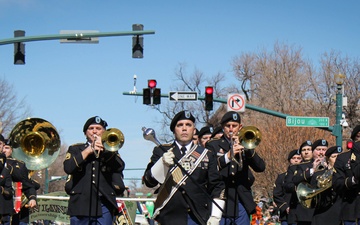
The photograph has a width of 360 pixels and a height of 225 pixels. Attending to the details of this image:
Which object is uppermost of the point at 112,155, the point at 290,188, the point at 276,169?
the point at 112,155

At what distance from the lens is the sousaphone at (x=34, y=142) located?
13125 mm

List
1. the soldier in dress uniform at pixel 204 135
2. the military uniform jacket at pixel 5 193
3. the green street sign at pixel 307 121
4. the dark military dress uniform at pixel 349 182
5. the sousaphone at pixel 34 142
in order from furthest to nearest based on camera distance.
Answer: the green street sign at pixel 307 121, the soldier in dress uniform at pixel 204 135, the military uniform jacket at pixel 5 193, the sousaphone at pixel 34 142, the dark military dress uniform at pixel 349 182

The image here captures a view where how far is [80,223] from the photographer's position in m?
11.2

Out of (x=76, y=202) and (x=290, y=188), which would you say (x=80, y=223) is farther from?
(x=290, y=188)

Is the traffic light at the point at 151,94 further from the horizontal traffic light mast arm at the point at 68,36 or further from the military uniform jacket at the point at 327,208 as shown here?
the military uniform jacket at the point at 327,208

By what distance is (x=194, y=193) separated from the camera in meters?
9.20

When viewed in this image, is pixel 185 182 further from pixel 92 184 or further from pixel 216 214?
pixel 92 184

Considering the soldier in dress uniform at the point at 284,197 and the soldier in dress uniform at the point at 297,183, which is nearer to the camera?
the soldier in dress uniform at the point at 297,183

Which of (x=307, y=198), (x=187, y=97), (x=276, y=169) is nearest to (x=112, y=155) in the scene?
(x=307, y=198)

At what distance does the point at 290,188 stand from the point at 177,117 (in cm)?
753

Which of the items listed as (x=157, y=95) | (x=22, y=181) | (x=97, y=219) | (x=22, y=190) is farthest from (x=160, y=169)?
(x=157, y=95)

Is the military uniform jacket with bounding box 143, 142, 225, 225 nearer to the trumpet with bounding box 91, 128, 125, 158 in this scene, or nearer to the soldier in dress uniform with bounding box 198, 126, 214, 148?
the trumpet with bounding box 91, 128, 125, 158

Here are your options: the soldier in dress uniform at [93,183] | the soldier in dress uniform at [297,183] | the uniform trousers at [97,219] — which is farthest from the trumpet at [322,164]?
the uniform trousers at [97,219]

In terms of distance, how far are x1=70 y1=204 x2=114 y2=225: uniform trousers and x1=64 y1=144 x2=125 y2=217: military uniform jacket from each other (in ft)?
0.22
